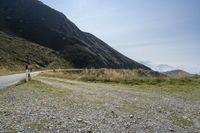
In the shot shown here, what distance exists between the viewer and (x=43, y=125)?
30.9 feet

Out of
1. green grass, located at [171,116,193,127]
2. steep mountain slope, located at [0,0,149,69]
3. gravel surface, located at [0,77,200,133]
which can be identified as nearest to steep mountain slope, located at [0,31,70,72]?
steep mountain slope, located at [0,0,149,69]

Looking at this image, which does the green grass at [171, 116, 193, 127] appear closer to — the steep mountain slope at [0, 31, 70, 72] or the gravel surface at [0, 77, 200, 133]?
the gravel surface at [0, 77, 200, 133]

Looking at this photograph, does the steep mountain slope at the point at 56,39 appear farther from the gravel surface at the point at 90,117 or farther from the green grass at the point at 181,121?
the green grass at the point at 181,121

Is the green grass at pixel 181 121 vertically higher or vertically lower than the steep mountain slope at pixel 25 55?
lower

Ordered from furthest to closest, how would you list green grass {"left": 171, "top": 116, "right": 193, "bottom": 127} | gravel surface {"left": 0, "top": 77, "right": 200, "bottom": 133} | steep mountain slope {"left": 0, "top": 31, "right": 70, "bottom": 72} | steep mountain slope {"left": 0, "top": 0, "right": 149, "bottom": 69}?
steep mountain slope {"left": 0, "top": 0, "right": 149, "bottom": 69} → steep mountain slope {"left": 0, "top": 31, "right": 70, "bottom": 72} → green grass {"left": 171, "top": 116, "right": 193, "bottom": 127} → gravel surface {"left": 0, "top": 77, "right": 200, "bottom": 133}

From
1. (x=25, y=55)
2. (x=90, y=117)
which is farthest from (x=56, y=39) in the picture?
(x=90, y=117)

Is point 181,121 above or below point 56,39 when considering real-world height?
below

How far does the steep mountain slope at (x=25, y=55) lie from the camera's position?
4416 inches

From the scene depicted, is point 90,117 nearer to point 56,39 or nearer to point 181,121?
point 181,121

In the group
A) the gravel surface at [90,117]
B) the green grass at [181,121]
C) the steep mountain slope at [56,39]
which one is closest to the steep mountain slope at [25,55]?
the steep mountain slope at [56,39]

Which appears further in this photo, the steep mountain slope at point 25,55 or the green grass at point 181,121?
the steep mountain slope at point 25,55

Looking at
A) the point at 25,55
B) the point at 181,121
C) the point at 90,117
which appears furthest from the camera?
the point at 25,55

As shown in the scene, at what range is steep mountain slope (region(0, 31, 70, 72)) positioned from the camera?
112169mm

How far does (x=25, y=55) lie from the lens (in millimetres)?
125812
